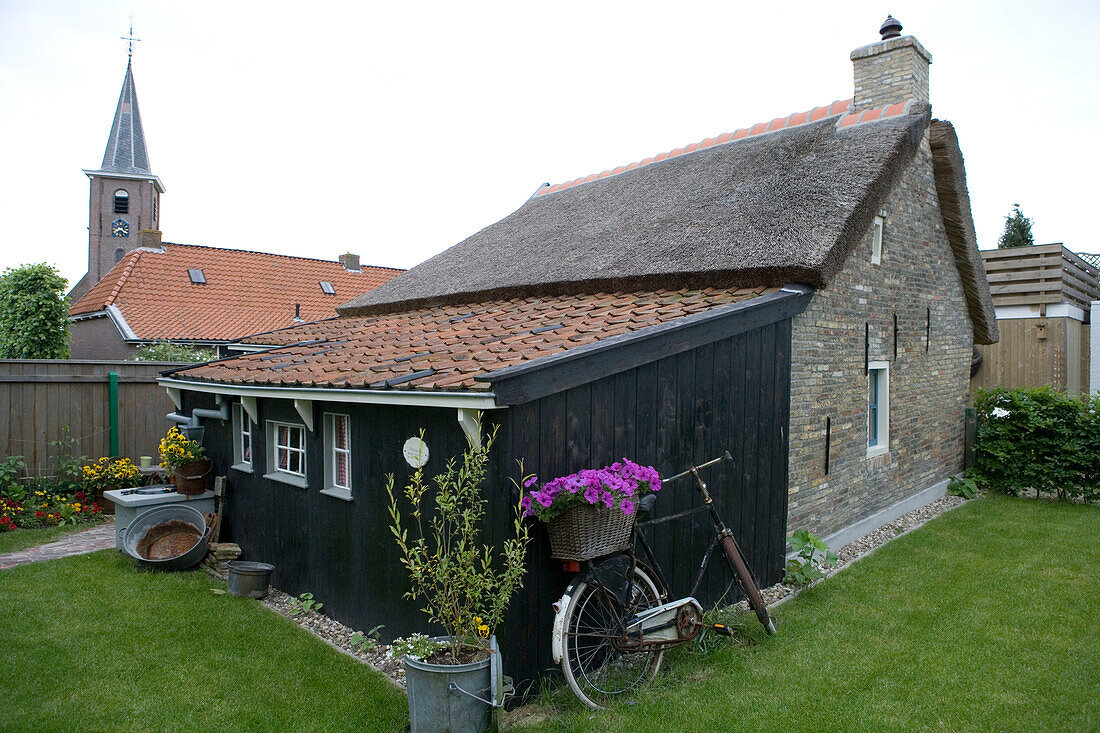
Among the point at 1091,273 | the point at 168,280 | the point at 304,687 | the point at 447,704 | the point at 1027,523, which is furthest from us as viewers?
the point at 168,280

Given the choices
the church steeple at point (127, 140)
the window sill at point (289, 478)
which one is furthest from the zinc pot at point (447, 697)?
the church steeple at point (127, 140)

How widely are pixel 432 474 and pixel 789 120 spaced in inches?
301

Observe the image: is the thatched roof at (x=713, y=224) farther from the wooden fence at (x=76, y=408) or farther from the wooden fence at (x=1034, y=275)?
the wooden fence at (x=1034, y=275)

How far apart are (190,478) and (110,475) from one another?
2.92 metres

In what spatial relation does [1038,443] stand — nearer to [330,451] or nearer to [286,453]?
[330,451]

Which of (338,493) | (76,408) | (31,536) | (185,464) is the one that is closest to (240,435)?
(185,464)

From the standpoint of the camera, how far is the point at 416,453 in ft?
15.1

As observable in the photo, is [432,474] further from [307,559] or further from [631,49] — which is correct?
[631,49]

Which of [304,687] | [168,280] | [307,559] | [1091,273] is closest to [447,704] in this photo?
[304,687]

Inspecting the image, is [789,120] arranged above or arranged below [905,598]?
above

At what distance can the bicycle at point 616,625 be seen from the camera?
4074 mm

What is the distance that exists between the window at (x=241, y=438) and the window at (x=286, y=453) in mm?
692

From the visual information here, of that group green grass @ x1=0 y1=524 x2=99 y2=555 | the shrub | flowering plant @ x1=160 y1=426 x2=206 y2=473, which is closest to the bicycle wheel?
flowering plant @ x1=160 y1=426 x2=206 y2=473

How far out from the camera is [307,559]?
610 cm
